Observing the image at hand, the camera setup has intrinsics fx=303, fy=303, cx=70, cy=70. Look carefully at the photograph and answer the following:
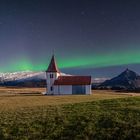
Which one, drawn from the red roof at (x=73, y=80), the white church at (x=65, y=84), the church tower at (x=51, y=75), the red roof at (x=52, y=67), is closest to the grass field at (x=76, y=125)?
the white church at (x=65, y=84)

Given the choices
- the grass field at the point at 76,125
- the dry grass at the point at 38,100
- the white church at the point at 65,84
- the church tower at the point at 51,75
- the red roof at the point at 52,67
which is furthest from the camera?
the red roof at the point at 52,67

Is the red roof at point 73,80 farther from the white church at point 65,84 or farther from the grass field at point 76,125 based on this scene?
the grass field at point 76,125

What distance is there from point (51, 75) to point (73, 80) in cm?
708

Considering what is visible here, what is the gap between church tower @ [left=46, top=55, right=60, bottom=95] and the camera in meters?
87.4

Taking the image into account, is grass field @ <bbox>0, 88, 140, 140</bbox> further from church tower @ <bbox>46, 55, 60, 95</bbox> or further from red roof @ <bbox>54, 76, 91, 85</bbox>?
church tower @ <bbox>46, 55, 60, 95</bbox>

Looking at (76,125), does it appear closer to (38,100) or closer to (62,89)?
(38,100)

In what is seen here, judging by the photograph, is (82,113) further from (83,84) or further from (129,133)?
(83,84)

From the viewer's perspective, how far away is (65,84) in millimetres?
85438

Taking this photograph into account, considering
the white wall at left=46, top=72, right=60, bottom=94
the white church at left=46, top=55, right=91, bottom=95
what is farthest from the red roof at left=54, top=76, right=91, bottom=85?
the white wall at left=46, top=72, right=60, bottom=94

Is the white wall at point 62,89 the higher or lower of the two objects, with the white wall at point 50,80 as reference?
lower

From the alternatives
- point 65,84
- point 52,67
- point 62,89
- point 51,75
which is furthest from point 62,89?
point 52,67

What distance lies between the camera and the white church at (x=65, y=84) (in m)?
84.9

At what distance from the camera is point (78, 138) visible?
16797 mm

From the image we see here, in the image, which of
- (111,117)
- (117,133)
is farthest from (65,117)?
(117,133)
